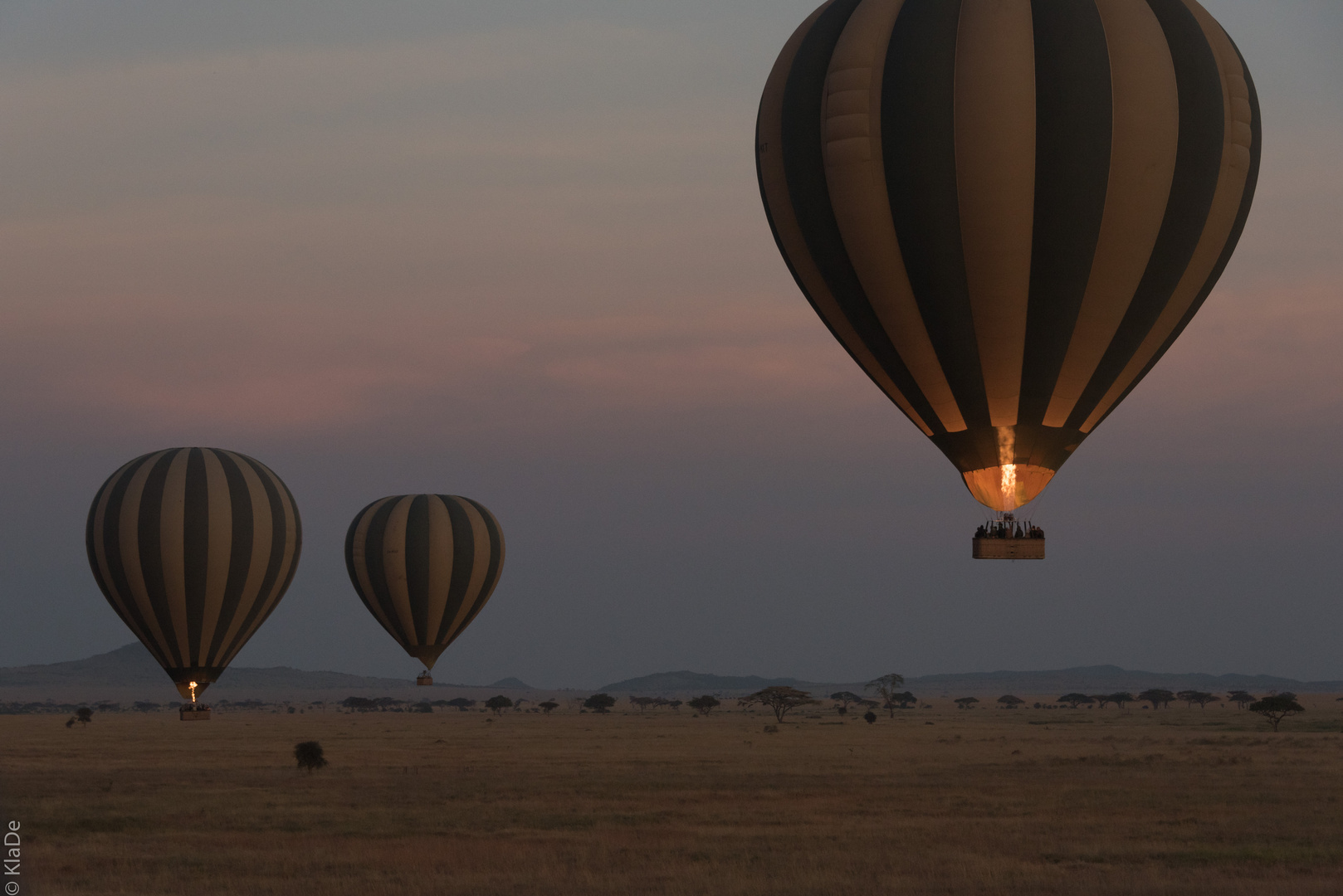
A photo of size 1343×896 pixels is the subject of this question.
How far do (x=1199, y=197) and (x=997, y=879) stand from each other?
12.1 m

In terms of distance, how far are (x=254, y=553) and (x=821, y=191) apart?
35.4 meters

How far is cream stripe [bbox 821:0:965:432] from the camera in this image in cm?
2330

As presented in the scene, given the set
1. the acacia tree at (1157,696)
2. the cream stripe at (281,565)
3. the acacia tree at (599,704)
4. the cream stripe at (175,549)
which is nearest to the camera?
the cream stripe at (175,549)

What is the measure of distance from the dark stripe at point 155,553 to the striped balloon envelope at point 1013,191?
33.5 m

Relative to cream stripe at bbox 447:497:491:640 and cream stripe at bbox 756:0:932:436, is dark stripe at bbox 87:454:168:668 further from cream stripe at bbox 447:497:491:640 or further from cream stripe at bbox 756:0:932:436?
cream stripe at bbox 756:0:932:436

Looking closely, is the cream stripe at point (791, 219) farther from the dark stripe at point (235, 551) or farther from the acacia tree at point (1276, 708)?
the acacia tree at point (1276, 708)

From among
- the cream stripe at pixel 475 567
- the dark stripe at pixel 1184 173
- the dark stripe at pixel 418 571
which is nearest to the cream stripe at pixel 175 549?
the dark stripe at pixel 418 571

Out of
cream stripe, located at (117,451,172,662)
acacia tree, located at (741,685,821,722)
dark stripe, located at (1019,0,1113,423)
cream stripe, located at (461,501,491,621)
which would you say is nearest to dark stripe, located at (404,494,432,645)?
cream stripe, located at (461,501,491,621)

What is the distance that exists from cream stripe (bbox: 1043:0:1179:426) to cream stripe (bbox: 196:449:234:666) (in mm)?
35872

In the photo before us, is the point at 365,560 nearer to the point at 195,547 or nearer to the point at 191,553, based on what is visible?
the point at 195,547

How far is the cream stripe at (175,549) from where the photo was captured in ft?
166

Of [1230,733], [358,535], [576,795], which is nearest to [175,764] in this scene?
[358,535]

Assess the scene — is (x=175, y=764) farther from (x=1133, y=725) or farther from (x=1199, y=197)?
(x=1133, y=725)

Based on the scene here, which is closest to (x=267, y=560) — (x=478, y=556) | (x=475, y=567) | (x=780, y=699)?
(x=475, y=567)
